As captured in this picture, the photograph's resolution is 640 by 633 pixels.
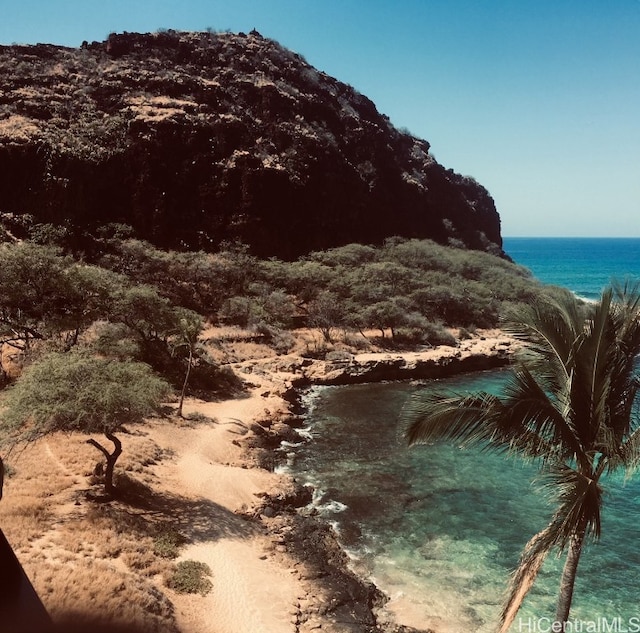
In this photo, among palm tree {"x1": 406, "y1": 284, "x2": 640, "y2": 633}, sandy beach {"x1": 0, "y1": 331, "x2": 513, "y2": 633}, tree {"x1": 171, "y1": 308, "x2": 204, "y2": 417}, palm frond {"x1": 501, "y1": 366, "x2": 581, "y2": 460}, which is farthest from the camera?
tree {"x1": 171, "y1": 308, "x2": 204, "y2": 417}

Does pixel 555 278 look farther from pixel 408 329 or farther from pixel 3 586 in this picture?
pixel 3 586

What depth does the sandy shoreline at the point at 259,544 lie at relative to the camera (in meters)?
11.7

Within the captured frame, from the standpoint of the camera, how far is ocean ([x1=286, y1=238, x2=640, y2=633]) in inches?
505

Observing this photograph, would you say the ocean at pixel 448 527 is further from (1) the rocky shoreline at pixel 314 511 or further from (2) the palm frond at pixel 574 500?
(2) the palm frond at pixel 574 500

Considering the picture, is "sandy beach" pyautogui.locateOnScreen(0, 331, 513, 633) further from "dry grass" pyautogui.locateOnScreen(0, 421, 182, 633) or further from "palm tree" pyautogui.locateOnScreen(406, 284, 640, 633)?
"palm tree" pyautogui.locateOnScreen(406, 284, 640, 633)

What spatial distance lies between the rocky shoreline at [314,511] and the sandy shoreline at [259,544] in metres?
0.03

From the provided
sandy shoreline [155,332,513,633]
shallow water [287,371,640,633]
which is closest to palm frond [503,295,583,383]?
shallow water [287,371,640,633]

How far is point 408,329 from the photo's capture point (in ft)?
142

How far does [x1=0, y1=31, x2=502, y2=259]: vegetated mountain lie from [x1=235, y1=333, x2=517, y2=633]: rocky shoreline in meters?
25.6

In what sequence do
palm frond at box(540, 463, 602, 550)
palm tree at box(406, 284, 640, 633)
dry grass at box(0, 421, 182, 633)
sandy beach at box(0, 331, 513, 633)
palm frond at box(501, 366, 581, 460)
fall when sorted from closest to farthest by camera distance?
palm frond at box(540, 463, 602, 550), palm tree at box(406, 284, 640, 633), palm frond at box(501, 366, 581, 460), dry grass at box(0, 421, 182, 633), sandy beach at box(0, 331, 513, 633)

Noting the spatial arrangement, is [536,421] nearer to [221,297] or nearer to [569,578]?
[569,578]

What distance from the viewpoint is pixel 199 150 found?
57844 mm

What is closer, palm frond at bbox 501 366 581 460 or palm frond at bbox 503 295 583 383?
palm frond at bbox 501 366 581 460

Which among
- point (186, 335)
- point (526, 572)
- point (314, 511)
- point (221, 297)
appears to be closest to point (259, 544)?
point (314, 511)
